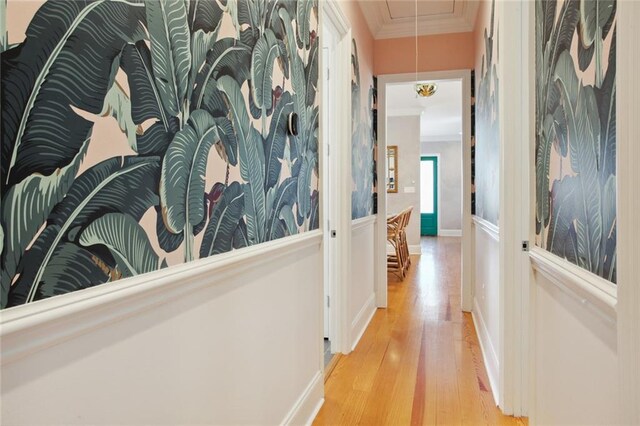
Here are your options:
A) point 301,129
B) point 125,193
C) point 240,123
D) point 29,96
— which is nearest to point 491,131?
point 301,129

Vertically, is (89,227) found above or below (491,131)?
below

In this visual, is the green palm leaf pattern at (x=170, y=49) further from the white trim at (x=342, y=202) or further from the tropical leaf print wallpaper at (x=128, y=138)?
the white trim at (x=342, y=202)

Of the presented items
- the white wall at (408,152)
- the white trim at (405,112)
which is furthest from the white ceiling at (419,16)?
the white wall at (408,152)

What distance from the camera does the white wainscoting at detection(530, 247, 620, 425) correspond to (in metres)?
0.90

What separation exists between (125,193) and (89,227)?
0.11 metres

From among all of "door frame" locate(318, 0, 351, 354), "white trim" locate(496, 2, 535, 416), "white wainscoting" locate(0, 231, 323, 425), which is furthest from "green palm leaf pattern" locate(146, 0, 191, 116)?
"door frame" locate(318, 0, 351, 354)

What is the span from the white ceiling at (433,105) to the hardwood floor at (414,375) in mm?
3212

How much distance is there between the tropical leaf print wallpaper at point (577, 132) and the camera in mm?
861

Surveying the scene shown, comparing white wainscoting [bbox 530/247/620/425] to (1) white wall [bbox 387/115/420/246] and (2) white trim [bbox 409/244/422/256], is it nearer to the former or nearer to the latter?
(2) white trim [bbox 409/244/422/256]

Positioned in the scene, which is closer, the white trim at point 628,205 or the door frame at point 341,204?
the white trim at point 628,205

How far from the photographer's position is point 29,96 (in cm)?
64

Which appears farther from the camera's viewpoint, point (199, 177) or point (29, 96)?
point (199, 177)

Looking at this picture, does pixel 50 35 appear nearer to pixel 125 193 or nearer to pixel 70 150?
pixel 70 150

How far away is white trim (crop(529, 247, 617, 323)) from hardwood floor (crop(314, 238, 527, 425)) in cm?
108
